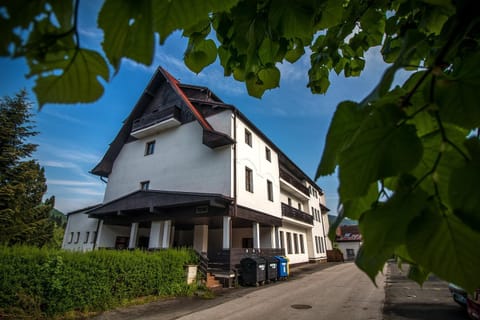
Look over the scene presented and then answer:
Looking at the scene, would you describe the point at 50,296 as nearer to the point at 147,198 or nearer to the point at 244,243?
the point at 147,198

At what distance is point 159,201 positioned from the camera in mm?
12234

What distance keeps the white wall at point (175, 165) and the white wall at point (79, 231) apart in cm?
217

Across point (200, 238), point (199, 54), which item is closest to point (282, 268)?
point (200, 238)

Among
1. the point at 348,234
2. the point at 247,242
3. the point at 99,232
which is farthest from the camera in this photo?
the point at 348,234

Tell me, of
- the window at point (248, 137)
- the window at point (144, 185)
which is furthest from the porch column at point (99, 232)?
the window at point (248, 137)

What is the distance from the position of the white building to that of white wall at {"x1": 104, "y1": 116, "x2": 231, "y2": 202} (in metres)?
0.06

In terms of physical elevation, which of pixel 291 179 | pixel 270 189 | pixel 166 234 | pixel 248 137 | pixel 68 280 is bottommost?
pixel 68 280

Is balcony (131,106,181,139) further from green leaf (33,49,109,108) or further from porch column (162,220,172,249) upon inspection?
green leaf (33,49,109,108)

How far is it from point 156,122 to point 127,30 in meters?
16.1

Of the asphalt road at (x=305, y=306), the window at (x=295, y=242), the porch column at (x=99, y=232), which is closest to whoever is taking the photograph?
the asphalt road at (x=305, y=306)

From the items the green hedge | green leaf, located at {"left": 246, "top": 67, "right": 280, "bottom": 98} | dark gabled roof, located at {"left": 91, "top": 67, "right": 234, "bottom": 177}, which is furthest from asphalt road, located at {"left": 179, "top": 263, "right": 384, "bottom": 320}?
dark gabled roof, located at {"left": 91, "top": 67, "right": 234, "bottom": 177}

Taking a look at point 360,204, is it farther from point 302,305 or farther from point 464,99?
point 302,305

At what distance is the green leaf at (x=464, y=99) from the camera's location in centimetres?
48

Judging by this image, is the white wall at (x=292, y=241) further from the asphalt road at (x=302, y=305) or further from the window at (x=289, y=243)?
the asphalt road at (x=302, y=305)
